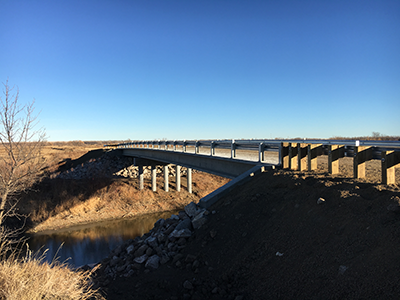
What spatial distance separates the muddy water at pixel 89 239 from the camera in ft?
61.1

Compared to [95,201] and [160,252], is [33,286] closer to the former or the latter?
[160,252]

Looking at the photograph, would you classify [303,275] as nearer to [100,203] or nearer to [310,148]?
[310,148]

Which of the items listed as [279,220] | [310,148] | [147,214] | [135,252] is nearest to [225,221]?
[279,220]

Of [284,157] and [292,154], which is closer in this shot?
[292,154]

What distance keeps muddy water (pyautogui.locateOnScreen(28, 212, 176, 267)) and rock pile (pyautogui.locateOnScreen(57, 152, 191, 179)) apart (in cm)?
1151

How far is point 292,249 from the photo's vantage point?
579 centimetres

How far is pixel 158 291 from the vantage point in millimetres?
6512

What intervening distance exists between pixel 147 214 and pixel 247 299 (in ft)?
81.3

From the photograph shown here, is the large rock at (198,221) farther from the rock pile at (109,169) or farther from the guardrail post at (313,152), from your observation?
the rock pile at (109,169)

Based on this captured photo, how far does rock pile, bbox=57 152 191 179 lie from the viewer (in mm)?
38188

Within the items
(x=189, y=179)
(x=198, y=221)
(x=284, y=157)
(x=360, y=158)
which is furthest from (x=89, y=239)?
(x=360, y=158)

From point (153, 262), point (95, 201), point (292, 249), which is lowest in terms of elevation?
point (95, 201)

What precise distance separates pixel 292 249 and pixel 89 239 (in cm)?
2038

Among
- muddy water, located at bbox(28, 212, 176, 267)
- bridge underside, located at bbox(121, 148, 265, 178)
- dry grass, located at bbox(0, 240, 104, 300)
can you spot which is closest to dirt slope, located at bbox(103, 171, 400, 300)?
dry grass, located at bbox(0, 240, 104, 300)
